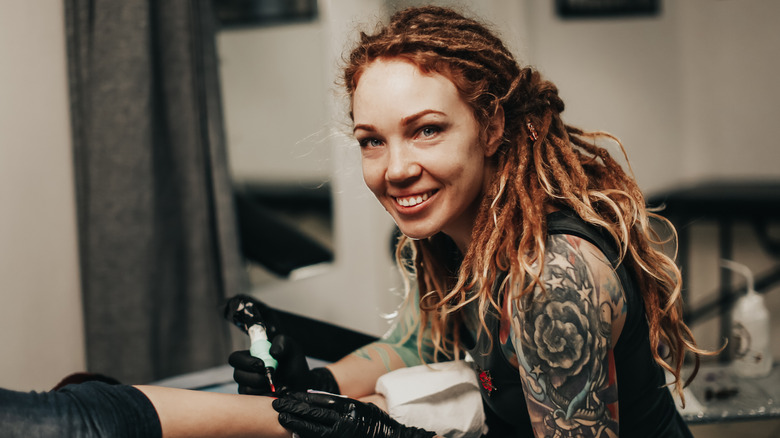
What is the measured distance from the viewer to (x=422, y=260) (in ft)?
4.45

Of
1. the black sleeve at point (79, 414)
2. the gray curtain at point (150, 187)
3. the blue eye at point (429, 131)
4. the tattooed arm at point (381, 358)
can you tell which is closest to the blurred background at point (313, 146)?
the gray curtain at point (150, 187)

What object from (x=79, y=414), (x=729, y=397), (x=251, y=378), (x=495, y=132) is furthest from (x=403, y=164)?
(x=729, y=397)

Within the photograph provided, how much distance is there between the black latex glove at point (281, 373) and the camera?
1.17 metres

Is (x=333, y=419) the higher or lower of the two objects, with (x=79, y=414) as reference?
lower

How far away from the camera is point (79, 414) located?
88cm

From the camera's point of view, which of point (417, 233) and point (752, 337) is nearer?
point (417, 233)

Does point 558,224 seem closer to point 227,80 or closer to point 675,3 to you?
point 227,80

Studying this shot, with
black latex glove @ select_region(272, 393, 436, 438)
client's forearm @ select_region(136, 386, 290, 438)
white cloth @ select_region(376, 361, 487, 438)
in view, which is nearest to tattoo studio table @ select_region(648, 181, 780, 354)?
white cloth @ select_region(376, 361, 487, 438)

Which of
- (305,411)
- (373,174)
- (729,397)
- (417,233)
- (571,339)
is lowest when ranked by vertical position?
(729,397)

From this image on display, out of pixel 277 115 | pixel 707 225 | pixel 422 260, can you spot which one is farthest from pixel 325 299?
pixel 707 225

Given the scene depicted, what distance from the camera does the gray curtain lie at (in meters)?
1.63

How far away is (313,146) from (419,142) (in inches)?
58.8

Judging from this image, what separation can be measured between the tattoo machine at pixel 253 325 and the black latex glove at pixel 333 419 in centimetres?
9

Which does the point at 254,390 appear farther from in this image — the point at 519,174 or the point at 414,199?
the point at 519,174
